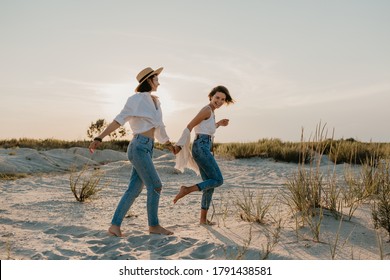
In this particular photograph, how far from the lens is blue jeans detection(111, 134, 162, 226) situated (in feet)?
15.9

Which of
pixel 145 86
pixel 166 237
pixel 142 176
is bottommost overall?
pixel 166 237

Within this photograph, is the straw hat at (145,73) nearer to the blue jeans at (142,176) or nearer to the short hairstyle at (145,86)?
the short hairstyle at (145,86)

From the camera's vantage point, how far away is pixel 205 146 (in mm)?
5430

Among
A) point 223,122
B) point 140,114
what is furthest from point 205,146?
point 140,114

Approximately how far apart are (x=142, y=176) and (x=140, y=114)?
0.67 metres

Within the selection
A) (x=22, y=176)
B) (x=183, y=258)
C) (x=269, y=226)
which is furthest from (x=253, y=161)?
(x=183, y=258)

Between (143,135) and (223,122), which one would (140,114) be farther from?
(223,122)

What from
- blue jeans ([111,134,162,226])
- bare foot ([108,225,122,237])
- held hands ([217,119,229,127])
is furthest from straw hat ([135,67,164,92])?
bare foot ([108,225,122,237])

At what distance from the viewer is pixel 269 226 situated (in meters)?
5.05

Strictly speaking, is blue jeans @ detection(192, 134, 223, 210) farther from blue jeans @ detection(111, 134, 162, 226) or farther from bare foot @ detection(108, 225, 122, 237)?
bare foot @ detection(108, 225, 122, 237)

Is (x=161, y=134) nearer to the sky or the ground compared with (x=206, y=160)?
nearer to the sky

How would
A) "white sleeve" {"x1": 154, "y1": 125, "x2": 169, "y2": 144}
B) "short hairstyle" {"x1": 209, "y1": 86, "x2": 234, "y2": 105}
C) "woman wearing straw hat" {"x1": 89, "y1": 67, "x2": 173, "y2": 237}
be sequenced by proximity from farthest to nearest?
1. "short hairstyle" {"x1": 209, "y1": 86, "x2": 234, "y2": 105}
2. "white sleeve" {"x1": 154, "y1": 125, "x2": 169, "y2": 144}
3. "woman wearing straw hat" {"x1": 89, "y1": 67, "x2": 173, "y2": 237}
